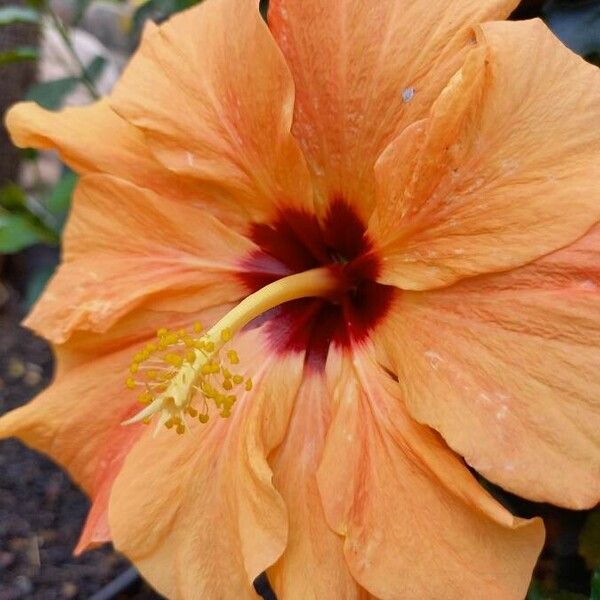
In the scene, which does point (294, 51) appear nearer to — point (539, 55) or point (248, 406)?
point (539, 55)

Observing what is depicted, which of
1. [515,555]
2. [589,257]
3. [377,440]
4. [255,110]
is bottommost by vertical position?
[515,555]

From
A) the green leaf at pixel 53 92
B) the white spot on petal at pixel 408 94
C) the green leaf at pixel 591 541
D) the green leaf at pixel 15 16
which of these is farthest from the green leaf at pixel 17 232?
the green leaf at pixel 591 541

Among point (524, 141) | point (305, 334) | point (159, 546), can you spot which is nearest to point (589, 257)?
point (524, 141)

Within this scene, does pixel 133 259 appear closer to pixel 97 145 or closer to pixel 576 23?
pixel 97 145

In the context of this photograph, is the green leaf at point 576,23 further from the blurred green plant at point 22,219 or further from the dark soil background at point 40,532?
the dark soil background at point 40,532

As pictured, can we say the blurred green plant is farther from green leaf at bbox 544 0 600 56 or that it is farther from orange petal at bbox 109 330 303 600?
green leaf at bbox 544 0 600 56

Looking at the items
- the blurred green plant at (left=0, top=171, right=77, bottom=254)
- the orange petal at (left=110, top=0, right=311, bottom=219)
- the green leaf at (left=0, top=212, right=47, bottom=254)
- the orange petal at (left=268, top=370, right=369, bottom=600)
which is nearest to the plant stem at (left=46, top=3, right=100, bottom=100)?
the blurred green plant at (left=0, top=171, right=77, bottom=254)
